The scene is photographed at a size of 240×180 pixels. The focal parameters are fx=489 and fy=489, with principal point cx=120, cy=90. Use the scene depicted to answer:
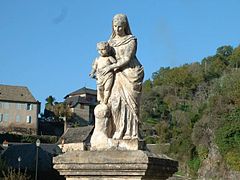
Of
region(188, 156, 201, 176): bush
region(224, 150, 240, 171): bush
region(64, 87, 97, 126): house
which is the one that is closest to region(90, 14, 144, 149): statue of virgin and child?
region(224, 150, 240, 171): bush

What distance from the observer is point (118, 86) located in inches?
276

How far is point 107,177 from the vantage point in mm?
6441

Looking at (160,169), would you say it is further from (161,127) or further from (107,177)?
(161,127)

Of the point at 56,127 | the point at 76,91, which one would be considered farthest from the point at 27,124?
the point at 76,91

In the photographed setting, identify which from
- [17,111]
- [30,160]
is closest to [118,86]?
[30,160]

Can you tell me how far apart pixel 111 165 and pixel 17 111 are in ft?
268

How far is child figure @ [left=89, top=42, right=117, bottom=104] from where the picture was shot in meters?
7.02

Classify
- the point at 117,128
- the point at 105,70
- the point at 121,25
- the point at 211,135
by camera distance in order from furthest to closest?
the point at 211,135, the point at 121,25, the point at 105,70, the point at 117,128

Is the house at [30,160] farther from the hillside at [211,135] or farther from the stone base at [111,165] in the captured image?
the stone base at [111,165]

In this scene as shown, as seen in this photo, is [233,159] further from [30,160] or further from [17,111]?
[17,111]

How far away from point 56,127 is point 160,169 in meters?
83.4

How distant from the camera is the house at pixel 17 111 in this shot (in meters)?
85.5

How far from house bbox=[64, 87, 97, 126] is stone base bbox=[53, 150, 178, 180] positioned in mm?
85299

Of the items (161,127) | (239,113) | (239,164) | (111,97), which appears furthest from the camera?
(161,127)
